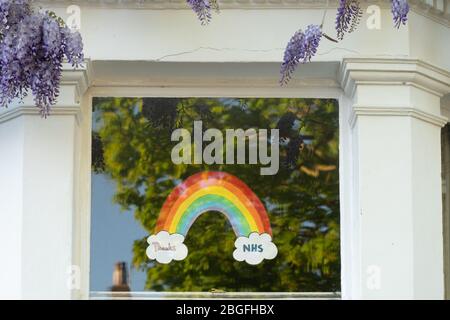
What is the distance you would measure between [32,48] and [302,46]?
5.72 ft

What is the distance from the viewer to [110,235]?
30.0ft

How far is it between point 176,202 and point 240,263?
628 millimetres

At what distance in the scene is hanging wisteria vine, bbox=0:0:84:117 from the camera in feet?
25.8

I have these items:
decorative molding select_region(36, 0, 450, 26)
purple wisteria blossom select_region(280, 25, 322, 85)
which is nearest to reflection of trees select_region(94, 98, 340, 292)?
decorative molding select_region(36, 0, 450, 26)

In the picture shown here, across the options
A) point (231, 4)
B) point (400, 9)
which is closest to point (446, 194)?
point (400, 9)

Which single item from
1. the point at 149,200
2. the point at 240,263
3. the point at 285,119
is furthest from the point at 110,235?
the point at 285,119

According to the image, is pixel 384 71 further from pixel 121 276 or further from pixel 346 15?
pixel 121 276

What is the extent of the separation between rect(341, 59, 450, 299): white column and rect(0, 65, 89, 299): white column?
1.92 metres

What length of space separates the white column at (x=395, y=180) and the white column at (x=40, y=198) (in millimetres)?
1918

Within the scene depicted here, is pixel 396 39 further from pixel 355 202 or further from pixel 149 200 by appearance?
pixel 149 200

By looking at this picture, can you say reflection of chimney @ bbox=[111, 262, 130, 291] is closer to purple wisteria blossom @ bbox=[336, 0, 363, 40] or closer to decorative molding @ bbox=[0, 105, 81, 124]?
decorative molding @ bbox=[0, 105, 81, 124]

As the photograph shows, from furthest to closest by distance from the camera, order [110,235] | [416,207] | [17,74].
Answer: [110,235], [416,207], [17,74]

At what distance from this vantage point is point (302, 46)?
8359 mm

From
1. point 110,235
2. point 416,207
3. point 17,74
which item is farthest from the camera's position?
point 110,235
